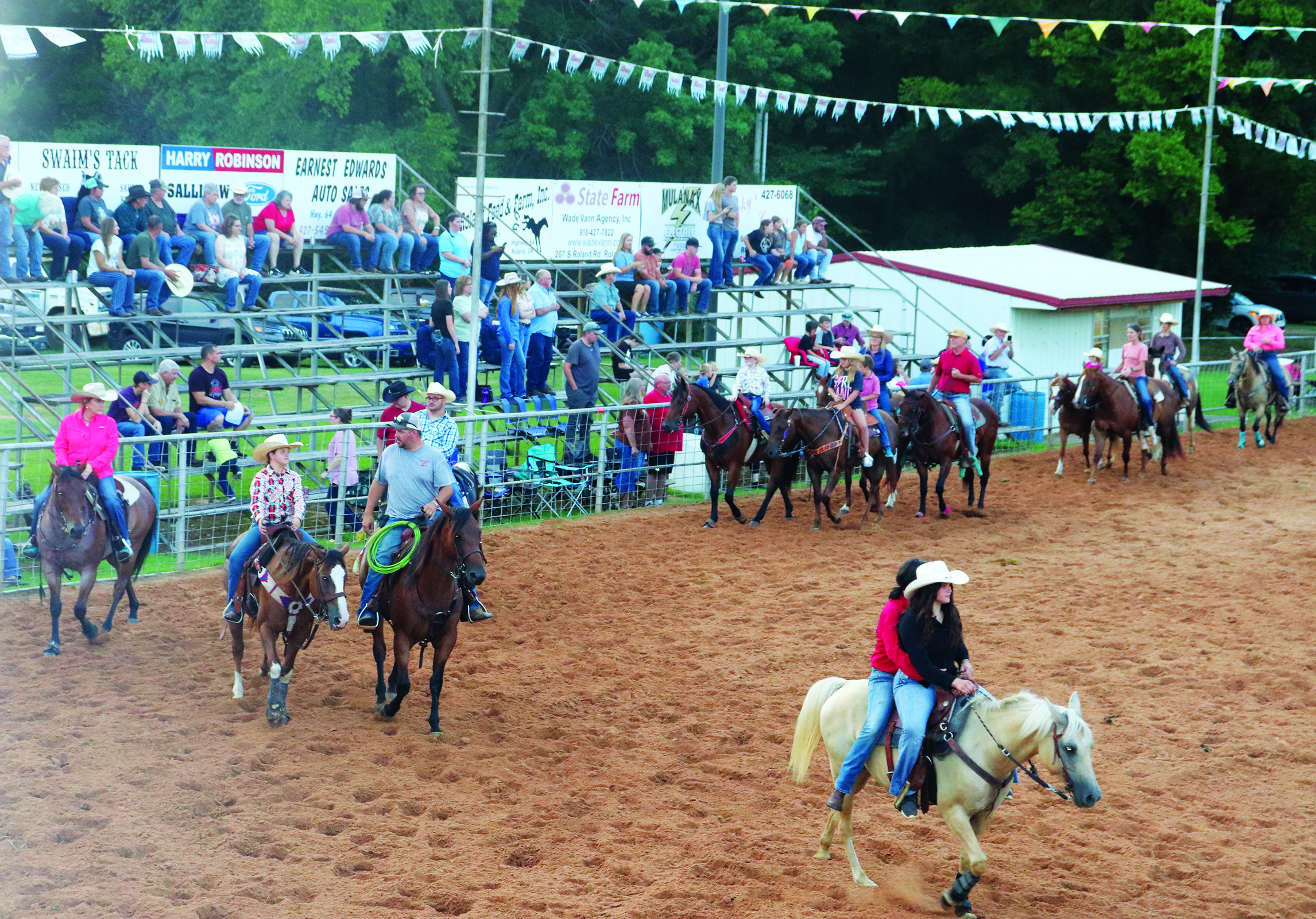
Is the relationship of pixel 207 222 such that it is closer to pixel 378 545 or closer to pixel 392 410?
pixel 392 410

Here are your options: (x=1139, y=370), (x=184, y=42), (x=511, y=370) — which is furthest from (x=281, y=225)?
(x=1139, y=370)

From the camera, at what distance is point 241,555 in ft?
34.0

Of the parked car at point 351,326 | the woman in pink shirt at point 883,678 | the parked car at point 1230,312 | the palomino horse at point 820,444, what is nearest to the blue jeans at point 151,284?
the parked car at point 351,326

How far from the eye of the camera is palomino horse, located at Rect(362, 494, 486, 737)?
9.51 meters

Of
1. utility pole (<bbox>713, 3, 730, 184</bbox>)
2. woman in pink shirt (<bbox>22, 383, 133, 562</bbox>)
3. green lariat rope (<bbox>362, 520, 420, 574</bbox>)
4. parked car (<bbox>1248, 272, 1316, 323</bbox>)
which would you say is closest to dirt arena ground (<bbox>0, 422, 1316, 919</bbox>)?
woman in pink shirt (<bbox>22, 383, 133, 562</bbox>)

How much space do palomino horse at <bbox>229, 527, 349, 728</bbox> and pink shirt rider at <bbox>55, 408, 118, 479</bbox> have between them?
234 centimetres

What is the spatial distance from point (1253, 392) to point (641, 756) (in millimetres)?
17319

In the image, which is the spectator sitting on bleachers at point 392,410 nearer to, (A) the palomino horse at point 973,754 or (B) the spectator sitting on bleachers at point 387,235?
(B) the spectator sitting on bleachers at point 387,235

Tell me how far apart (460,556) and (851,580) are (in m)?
6.32

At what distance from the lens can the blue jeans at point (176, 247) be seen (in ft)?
57.3

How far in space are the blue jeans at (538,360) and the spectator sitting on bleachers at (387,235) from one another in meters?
2.56

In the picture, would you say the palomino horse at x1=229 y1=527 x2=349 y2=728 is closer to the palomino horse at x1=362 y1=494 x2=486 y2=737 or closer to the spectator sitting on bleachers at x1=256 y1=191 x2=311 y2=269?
the palomino horse at x1=362 y1=494 x2=486 y2=737

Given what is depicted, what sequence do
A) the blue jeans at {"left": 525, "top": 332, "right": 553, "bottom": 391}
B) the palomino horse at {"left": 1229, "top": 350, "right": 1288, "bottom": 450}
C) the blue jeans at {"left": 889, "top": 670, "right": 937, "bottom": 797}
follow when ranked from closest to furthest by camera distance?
the blue jeans at {"left": 889, "top": 670, "right": 937, "bottom": 797} → the blue jeans at {"left": 525, "top": 332, "right": 553, "bottom": 391} → the palomino horse at {"left": 1229, "top": 350, "right": 1288, "bottom": 450}

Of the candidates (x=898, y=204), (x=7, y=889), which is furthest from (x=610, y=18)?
(x=7, y=889)
